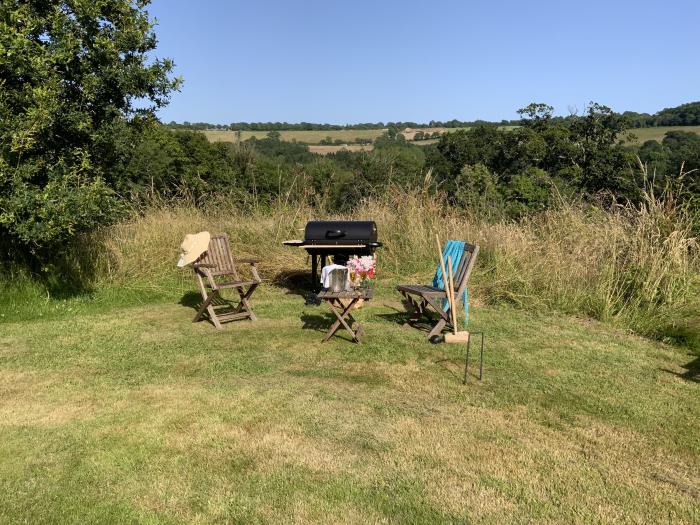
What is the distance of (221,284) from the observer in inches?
250

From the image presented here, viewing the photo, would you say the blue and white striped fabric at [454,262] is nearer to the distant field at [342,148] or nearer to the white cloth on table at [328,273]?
the white cloth on table at [328,273]

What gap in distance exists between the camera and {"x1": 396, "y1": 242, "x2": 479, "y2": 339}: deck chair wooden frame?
18.2ft

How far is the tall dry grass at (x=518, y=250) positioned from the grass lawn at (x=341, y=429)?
38.6 inches

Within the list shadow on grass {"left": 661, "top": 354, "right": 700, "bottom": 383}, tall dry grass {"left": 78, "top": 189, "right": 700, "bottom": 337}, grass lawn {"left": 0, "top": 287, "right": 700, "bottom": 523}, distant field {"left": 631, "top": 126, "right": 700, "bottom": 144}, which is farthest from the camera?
distant field {"left": 631, "top": 126, "right": 700, "bottom": 144}

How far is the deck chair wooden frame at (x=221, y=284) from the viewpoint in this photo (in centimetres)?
611

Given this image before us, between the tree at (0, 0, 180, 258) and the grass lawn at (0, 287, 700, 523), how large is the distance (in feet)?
4.49

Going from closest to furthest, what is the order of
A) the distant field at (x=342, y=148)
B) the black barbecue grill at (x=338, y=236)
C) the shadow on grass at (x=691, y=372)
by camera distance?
1. the shadow on grass at (x=691, y=372)
2. the black barbecue grill at (x=338, y=236)
3. the distant field at (x=342, y=148)

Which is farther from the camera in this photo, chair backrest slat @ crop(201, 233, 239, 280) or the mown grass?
chair backrest slat @ crop(201, 233, 239, 280)

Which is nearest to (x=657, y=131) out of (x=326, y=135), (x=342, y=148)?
(x=326, y=135)

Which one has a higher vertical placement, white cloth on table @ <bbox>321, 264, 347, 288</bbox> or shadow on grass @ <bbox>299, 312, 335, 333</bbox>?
white cloth on table @ <bbox>321, 264, 347, 288</bbox>

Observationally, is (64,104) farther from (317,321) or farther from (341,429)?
(341,429)

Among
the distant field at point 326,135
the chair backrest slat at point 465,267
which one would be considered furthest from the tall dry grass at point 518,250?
the distant field at point 326,135

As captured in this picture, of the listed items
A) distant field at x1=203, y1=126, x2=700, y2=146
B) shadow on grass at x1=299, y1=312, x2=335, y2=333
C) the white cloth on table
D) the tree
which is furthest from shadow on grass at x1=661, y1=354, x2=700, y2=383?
distant field at x1=203, y1=126, x2=700, y2=146

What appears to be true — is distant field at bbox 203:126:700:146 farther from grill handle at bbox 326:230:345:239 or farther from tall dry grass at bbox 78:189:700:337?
grill handle at bbox 326:230:345:239
